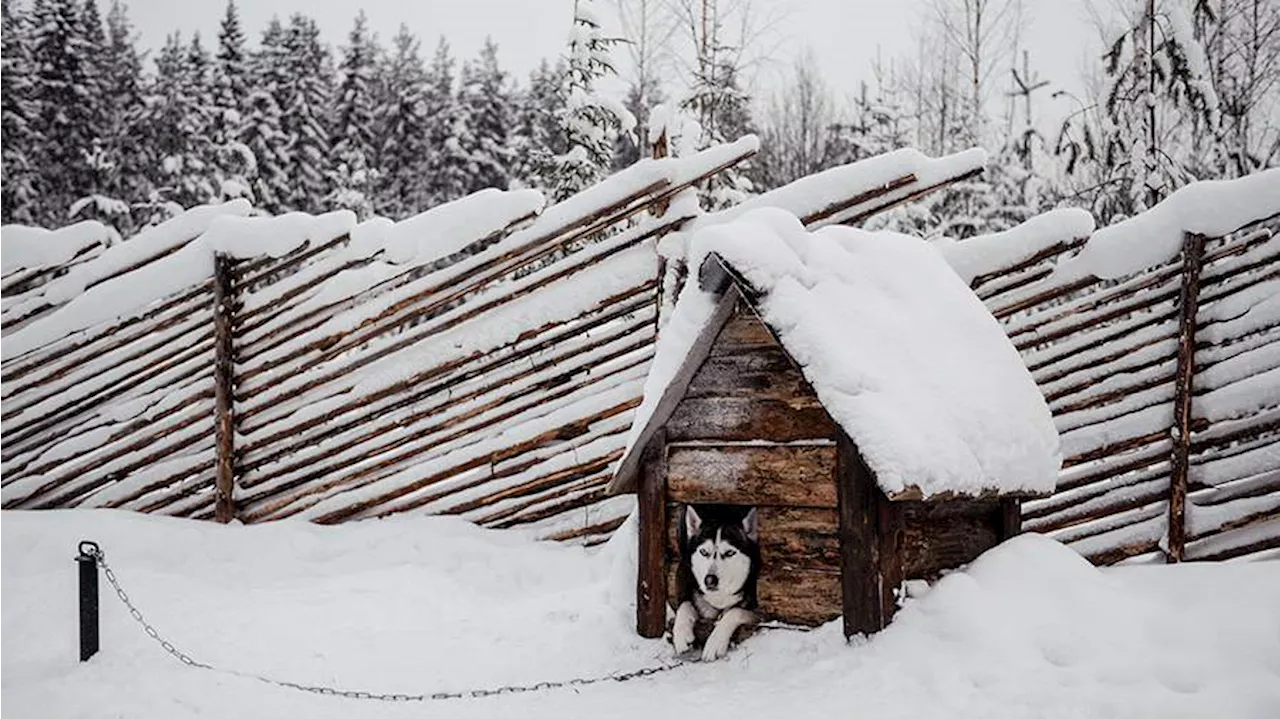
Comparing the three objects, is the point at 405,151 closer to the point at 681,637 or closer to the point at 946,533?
the point at 681,637

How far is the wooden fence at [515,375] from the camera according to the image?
595cm

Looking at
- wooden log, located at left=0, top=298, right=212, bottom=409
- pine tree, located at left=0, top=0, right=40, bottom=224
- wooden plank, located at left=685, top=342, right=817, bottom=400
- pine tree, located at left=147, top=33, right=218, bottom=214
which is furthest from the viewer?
pine tree, located at left=0, top=0, right=40, bottom=224

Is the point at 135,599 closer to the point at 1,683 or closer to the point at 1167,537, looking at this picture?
the point at 1,683

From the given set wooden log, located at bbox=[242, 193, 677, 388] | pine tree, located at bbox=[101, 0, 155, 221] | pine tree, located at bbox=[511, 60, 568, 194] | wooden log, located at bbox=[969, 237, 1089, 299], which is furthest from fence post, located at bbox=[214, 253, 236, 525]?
pine tree, located at bbox=[101, 0, 155, 221]

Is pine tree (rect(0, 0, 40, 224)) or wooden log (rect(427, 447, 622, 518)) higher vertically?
pine tree (rect(0, 0, 40, 224))

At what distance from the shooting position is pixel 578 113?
14719 mm

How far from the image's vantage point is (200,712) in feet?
13.2

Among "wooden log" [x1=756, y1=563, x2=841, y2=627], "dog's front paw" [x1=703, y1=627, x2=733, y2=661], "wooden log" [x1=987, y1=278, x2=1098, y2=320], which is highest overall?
"wooden log" [x1=987, y1=278, x2=1098, y2=320]

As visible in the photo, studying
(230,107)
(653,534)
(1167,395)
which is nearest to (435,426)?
(653,534)

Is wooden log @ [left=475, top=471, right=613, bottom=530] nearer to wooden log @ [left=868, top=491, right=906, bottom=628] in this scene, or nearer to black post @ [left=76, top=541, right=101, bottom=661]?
black post @ [left=76, top=541, right=101, bottom=661]

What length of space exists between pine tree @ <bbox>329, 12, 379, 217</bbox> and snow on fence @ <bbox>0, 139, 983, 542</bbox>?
2284cm

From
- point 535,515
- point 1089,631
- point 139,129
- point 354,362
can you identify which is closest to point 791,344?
point 1089,631

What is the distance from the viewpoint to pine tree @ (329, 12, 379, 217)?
30375 mm

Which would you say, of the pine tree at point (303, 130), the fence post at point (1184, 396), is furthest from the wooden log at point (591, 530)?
the pine tree at point (303, 130)
